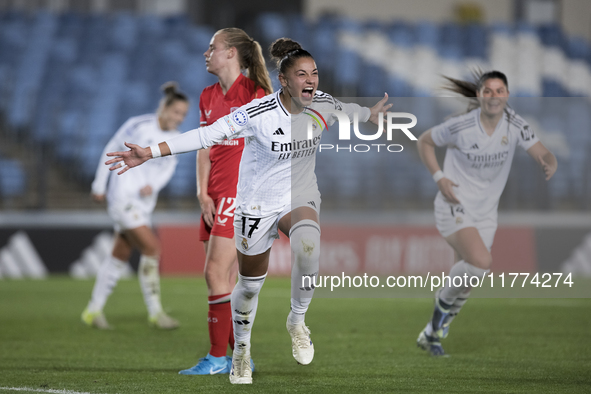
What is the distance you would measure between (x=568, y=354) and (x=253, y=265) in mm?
2856

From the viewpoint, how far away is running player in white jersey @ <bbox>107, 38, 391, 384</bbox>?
167 inches

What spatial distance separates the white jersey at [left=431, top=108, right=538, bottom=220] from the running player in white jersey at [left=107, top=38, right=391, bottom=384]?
4.84 feet

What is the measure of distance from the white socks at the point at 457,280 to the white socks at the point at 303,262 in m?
1.68

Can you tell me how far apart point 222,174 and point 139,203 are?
2.88 metres

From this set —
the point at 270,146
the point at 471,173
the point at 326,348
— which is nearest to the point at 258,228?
the point at 270,146

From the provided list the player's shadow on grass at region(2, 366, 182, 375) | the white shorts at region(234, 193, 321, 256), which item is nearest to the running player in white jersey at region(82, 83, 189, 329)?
the player's shadow on grass at region(2, 366, 182, 375)

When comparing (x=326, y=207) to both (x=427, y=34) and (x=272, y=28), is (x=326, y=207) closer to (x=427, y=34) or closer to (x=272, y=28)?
(x=272, y=28)

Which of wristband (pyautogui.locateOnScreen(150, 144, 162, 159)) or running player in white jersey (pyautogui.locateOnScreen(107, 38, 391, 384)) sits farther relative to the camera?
running player in white jersey (pyautogui.locateOnScreen(107, 38, 391, 384))

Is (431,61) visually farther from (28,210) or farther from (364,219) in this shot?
(28,210)

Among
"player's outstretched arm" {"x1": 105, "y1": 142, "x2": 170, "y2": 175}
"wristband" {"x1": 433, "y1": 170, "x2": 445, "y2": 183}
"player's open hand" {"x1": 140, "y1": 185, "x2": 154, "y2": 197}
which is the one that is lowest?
"player's open hand" {"x1": 140, "y1": 185, "x2": 154, "y2": 197}

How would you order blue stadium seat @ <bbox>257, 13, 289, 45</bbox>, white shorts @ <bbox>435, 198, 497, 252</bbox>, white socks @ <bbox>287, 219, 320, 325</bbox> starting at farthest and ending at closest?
blue stadium seat @ <bbox>257, 13, 289, 45</bbox>
white shorts @ <bbox>435, 198, 497, 252</bbox>
white socks @ <bbox>287, 219, 320, 325</bbox>

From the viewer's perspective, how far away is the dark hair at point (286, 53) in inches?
170

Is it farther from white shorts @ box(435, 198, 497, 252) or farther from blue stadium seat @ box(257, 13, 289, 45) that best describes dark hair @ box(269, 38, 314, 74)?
blue stadium seat @ box(257, 13, 289, 45)

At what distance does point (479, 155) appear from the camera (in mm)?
5570
